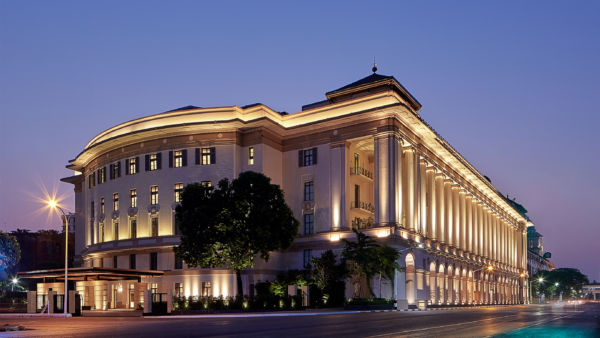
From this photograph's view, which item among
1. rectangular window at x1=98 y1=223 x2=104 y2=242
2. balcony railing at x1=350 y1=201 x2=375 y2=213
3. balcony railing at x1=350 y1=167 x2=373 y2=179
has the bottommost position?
rectangular window at x1=98 y1=223 x2=104 y2=242

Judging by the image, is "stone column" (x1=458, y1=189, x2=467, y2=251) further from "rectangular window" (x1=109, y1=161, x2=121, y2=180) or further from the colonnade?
"rectangular window" (x1=109, y1=161, x2=121, y2=180)

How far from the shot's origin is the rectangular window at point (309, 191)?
6788 cm

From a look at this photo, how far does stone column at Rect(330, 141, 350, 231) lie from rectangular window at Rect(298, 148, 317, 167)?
2.56 metres

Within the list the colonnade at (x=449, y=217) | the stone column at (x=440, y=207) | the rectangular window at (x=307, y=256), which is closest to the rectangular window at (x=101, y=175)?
the rectangular window at (x=307, y=256)

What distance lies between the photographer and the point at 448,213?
282ft

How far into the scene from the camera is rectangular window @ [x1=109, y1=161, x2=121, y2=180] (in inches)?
2970

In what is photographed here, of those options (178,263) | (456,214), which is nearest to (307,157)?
(178,263)

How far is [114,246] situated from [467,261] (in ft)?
162

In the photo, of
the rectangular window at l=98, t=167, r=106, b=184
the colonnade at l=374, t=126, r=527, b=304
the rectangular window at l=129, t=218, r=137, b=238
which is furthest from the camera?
the rectangular window at l=98, t=167, r=106, b=184

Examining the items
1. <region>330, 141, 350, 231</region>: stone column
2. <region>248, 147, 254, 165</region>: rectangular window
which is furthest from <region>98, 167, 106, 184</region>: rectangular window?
<region>330, 141, 350, 231</region>: stone column

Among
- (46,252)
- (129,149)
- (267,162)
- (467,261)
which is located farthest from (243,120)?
(46,252)

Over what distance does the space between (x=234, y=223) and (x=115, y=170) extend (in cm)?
2823

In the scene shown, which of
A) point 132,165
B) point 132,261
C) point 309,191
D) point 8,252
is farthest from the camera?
point 8,252

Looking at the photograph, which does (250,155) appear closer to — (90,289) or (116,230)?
(116,230)
